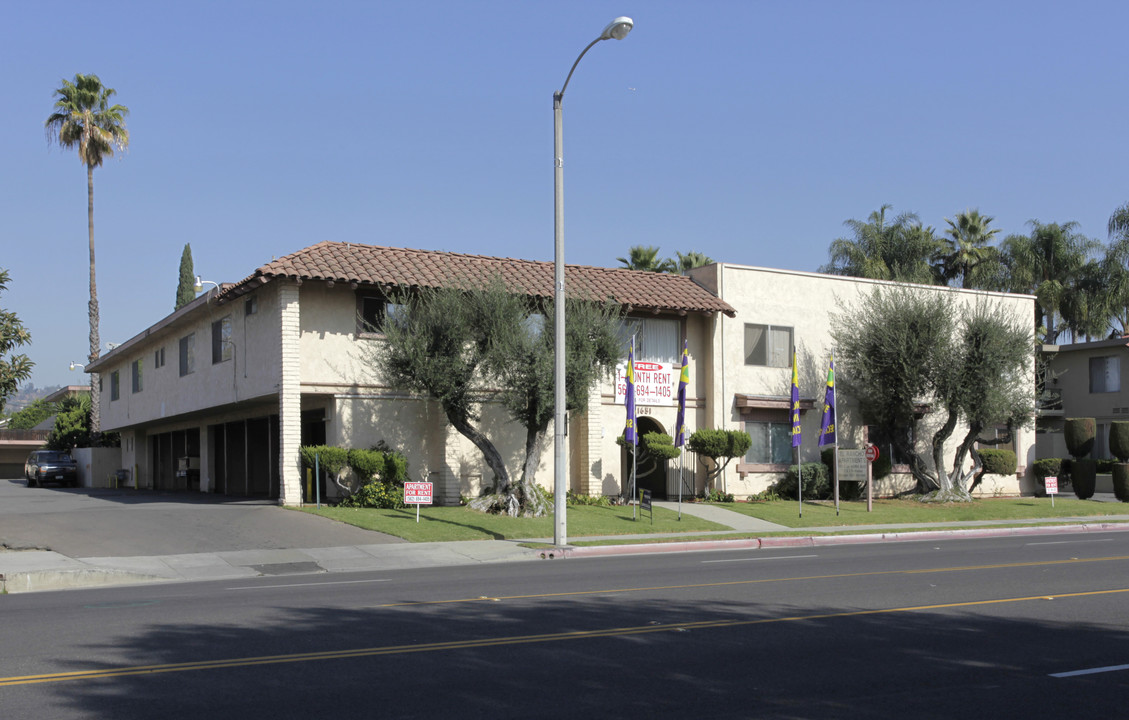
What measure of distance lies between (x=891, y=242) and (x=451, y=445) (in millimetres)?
32967

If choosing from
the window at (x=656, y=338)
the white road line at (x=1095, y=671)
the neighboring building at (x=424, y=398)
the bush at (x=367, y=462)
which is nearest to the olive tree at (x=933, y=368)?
the neighboring building at (x=424, y=398)

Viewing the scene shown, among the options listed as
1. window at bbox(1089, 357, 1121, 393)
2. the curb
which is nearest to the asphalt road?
the curb

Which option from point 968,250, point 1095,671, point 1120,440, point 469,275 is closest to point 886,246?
point 968,250

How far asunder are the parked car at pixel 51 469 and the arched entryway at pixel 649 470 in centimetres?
2861

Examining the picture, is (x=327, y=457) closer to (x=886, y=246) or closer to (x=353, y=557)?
(x=353, y=557)

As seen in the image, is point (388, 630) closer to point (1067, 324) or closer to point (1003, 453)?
point (1003, 453)

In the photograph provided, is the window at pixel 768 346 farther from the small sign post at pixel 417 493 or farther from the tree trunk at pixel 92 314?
the tree trunk at pixel 92 314

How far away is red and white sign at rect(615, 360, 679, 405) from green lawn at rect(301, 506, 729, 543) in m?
4.48

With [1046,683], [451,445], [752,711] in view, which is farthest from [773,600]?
[451,445]

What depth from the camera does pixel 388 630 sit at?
9930 millimetres

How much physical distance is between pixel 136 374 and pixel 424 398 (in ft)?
62.8

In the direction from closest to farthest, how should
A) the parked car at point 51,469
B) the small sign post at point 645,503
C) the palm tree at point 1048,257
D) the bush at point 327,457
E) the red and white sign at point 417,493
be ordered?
the red and white sign at point 417,493 → the small sign post at point 645,503 → the bush at point 327,457 → the parked car at point 51,469 → the palm tree at point 1048,257

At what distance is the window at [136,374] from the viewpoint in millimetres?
39812

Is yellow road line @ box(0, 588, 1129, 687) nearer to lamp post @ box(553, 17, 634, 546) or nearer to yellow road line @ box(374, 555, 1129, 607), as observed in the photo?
yellow road line @ box(374, 555, 1129, 607)
